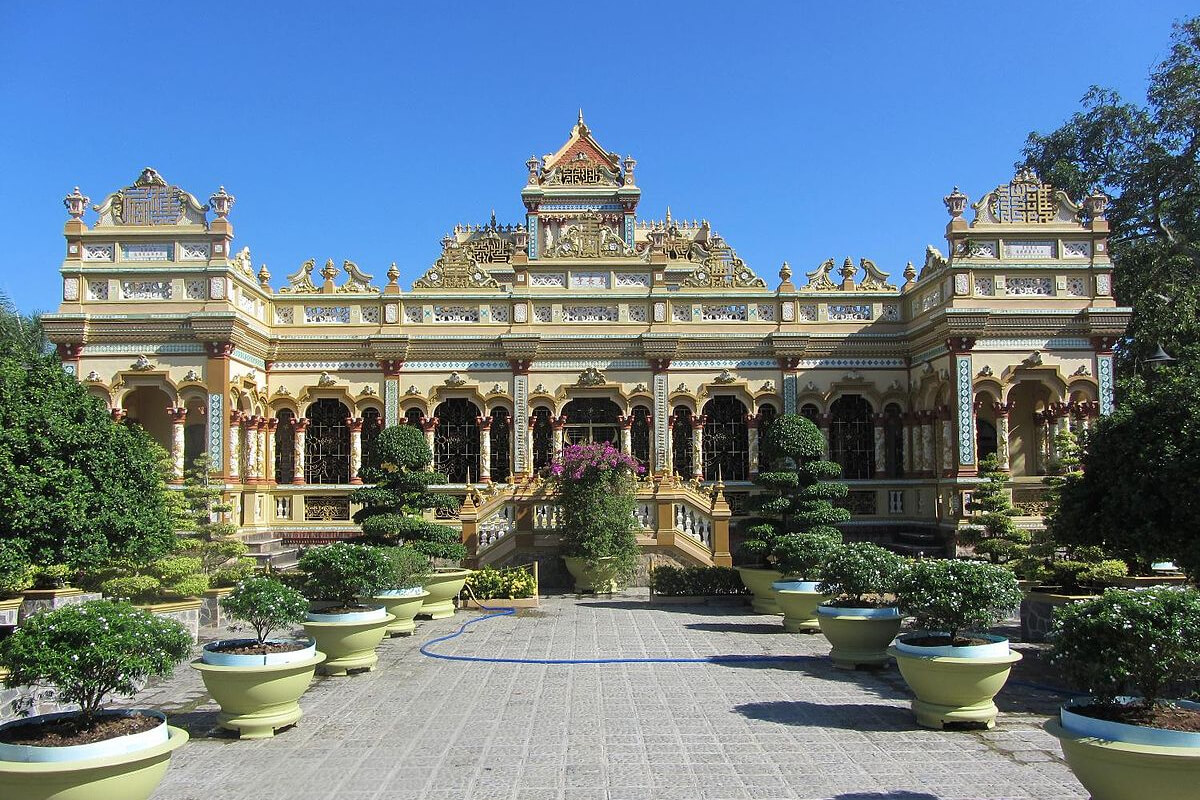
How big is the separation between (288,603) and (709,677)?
14.7ft

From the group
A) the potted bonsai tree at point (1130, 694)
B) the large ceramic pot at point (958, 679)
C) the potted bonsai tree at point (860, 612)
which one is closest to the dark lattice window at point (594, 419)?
the potted bonsai tree at point (860, 612)

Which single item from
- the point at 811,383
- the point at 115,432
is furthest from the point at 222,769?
the point at 811,383

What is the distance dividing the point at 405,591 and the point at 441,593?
212 cm

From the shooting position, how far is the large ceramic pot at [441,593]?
14.5 m

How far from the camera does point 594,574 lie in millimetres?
16906

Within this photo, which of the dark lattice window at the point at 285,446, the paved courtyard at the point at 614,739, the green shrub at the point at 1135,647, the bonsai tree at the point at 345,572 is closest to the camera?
the green shrub at the point at 1135,647

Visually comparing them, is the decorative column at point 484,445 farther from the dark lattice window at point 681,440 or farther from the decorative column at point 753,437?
the decorative column at point 753,437

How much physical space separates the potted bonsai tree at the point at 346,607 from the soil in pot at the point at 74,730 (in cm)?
405

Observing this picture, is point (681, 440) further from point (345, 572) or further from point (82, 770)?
point (82, 770)

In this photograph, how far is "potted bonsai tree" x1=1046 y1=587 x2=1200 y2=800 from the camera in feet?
17.2

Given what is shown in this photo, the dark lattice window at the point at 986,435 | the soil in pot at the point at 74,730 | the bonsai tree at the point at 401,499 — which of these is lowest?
the soil in pot at the point at 74,730

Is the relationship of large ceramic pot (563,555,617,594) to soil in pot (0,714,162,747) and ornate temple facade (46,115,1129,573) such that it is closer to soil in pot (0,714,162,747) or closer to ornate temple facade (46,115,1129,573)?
ornate temple facade (46,115,1129,573)

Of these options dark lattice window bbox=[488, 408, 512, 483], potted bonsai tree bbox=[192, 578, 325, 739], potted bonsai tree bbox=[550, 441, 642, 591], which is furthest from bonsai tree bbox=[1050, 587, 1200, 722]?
dark lattice window bbox=[488, 408, 512, 483]

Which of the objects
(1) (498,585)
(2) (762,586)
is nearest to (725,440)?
(2) (762,586)
